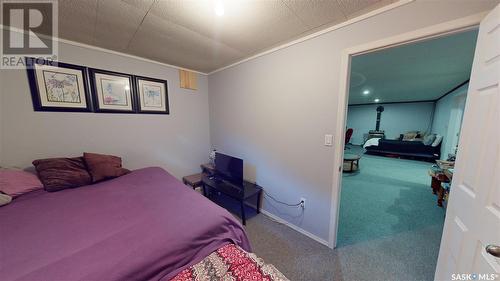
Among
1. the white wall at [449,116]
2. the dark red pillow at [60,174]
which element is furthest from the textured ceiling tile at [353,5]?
the white wall at [449,116]

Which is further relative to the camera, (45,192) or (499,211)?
(45,192)

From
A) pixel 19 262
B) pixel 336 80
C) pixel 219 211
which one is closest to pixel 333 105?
pixel 336 80

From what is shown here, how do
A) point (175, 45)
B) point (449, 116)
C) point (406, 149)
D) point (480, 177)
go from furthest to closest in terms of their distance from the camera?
point (406, 149) < point (449, 116) < point (175, 45) < point (480, 177)

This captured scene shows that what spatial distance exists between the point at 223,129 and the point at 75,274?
95.6 inches

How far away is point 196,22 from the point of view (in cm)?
153

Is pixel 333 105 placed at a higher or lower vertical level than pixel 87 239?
higher

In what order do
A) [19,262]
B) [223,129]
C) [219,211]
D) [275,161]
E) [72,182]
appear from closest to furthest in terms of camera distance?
1. [19,262]
2. [219,211]
3. [72,182]
4. [275,161]
5. [223,129]

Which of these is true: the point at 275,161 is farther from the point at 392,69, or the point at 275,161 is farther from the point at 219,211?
the point at 392,69

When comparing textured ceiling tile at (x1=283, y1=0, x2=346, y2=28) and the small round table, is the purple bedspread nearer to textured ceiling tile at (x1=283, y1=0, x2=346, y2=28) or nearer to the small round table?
textured ceiling tile at (x1=283, y1=0, x2=346, y2=28)

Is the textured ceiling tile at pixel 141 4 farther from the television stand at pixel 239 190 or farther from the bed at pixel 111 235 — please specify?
the television stand at pixel 239 190

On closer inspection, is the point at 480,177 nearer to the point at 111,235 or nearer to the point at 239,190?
the point at 239,190

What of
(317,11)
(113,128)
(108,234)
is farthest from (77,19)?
(317,11)

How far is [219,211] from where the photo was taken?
4.31 feet

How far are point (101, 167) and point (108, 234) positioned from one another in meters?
1.24
